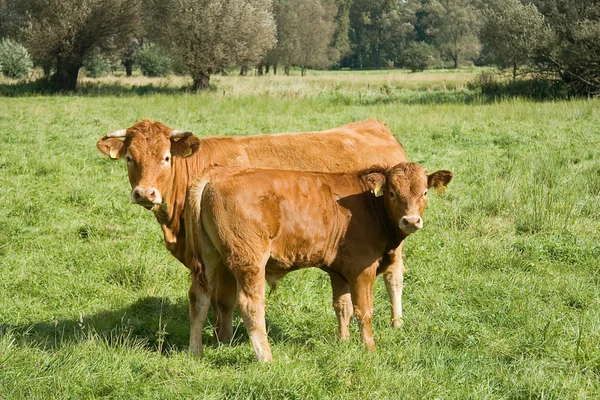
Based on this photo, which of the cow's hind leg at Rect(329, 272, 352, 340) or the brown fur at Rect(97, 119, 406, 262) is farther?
the brown fur at Rect(97, 119, 406, 262)

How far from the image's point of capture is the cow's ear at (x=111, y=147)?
5930 millimetres

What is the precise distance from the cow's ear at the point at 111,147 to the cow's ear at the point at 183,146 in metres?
0.47

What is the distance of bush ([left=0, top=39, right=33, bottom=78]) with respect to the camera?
34.7 m

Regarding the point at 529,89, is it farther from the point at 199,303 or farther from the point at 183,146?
the point at 199,303

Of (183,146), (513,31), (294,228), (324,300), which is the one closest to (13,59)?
(513,31)

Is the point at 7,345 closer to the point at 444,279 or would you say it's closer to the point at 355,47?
the point at 444,279

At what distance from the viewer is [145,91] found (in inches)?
1262

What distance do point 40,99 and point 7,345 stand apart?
24411 millimetres

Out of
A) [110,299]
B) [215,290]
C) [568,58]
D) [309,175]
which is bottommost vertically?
[110,299]

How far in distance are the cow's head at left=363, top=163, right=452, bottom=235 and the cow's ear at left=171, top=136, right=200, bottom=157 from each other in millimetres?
1610

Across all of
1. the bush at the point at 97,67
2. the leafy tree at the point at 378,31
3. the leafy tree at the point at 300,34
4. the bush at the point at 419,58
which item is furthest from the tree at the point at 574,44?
the leafy tree at the point at 378,31

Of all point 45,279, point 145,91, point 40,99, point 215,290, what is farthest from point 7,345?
point 145,91

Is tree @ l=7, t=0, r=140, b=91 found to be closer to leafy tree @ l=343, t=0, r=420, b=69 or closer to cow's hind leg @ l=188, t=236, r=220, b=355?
cow's hind leg @ l=188, t=236, r=220, b=355

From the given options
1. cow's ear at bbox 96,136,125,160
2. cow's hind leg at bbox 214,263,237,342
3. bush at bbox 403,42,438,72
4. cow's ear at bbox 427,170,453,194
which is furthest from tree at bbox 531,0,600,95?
bush at bbox 403,42,438,72
